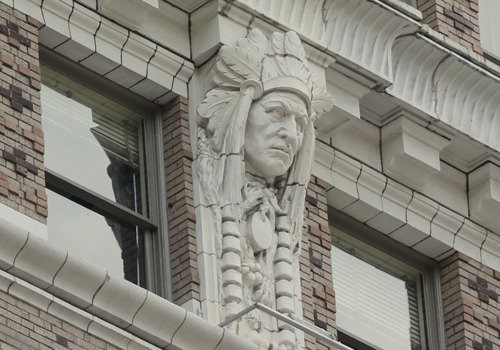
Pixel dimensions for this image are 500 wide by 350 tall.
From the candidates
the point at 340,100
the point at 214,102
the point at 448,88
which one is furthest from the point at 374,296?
the point at 214,102

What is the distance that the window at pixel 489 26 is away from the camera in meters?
30.5

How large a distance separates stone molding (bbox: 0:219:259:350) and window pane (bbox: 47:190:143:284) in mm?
987

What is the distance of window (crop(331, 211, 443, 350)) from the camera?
28172mm

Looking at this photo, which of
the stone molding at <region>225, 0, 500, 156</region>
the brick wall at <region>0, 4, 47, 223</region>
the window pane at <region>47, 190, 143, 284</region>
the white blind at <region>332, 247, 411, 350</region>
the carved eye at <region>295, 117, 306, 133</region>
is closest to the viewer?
the brick wall at <region>0, 4, 47, 223</region>

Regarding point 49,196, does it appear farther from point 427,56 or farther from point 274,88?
point 427,56

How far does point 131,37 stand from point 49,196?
1664 mm

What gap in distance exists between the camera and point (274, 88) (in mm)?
26578

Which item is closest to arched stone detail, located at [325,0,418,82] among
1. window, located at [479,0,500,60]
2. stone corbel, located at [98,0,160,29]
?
stone corbel, located at [98,0,160,29]

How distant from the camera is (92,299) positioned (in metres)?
24.3

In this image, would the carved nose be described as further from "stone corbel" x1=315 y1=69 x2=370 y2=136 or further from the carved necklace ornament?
"stone corbel" x1=315 y1=69 x2=370 y2=136

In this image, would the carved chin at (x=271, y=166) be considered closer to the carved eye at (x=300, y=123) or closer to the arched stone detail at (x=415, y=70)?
the carved eye at (x=300, y=123)

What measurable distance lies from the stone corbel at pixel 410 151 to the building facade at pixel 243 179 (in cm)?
2

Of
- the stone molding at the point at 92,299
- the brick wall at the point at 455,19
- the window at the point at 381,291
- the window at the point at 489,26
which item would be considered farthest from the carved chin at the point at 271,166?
the window at the point at 489,26

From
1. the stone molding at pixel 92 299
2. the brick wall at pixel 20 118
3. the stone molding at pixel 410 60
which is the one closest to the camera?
the stone molding at pixel 92 299
